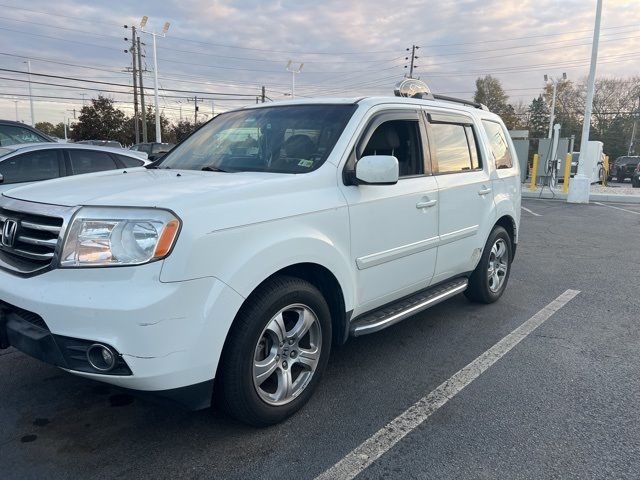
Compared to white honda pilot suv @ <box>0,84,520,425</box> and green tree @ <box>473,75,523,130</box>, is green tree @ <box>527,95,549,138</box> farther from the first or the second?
white honda pilot suv @ <box>0,84,520,425</box>

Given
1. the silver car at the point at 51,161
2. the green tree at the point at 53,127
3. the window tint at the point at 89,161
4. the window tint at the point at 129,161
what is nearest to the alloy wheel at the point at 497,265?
the silver car at the point at 51,161

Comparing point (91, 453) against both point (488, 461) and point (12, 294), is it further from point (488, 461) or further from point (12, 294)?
point (488, 461)

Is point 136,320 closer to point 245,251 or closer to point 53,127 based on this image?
point 245,251

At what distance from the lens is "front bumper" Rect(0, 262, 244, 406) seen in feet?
7.06

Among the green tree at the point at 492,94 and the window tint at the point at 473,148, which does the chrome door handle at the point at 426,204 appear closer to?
the window tint at the point at 473,148

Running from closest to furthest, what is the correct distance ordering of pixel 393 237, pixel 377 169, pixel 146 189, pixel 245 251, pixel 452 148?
1. pixel 245 251
2. pixel 146 189
3. pixel 377 169
4. pixel 393 237
5. pixel 452 148

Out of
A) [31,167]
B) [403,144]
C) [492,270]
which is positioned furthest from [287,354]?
[31,167]

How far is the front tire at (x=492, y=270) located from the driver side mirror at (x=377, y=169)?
2190mm

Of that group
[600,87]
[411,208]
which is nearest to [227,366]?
[411,208]

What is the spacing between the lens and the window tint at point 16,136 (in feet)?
28.1

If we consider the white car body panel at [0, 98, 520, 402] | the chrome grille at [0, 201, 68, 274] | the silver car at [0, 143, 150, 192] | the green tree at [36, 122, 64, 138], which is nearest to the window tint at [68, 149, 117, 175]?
the silver car at [0, 143, 150, 192]

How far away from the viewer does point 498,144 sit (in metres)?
5.16

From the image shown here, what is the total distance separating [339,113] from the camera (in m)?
3.47

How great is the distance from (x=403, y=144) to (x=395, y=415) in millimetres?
2007
